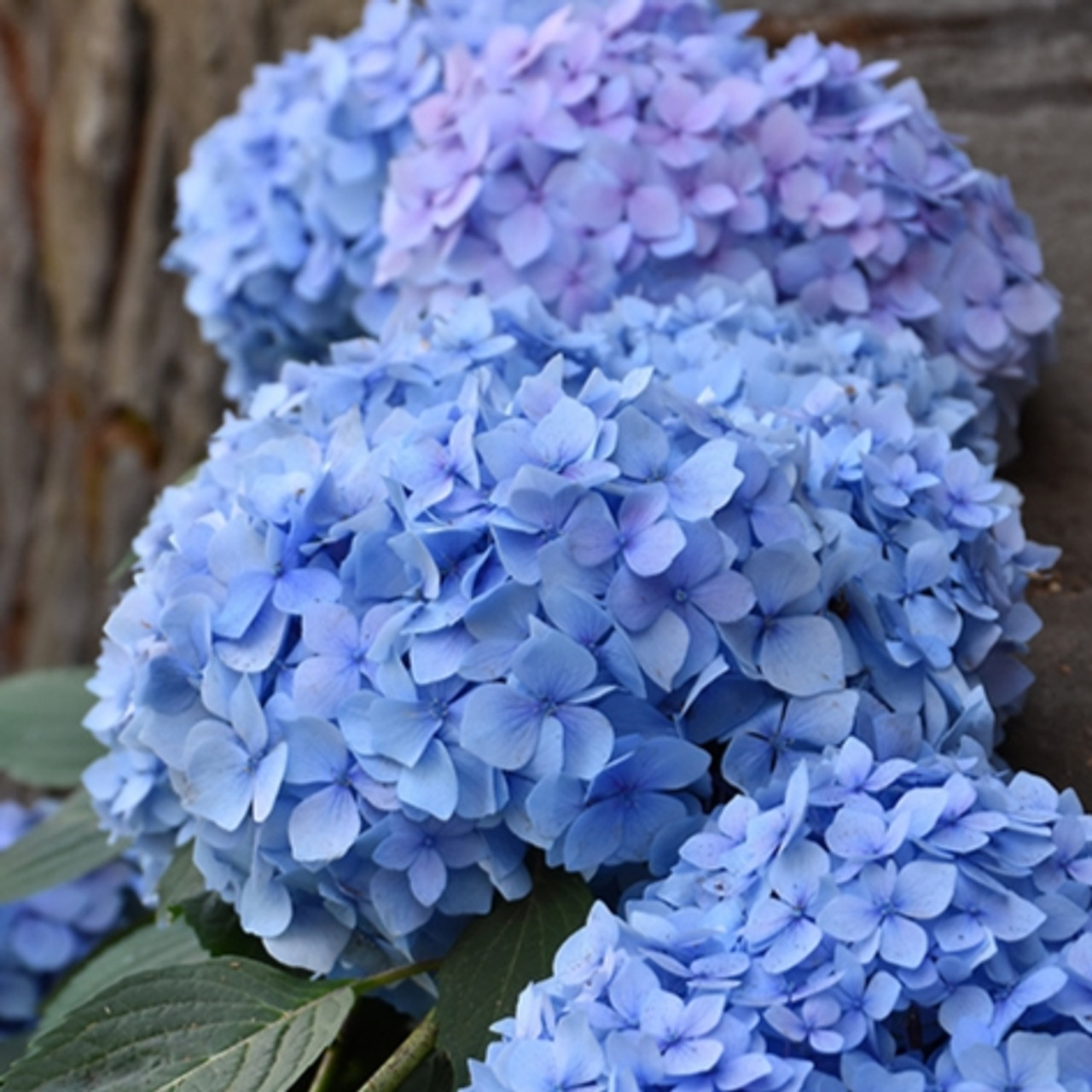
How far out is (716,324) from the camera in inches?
49.2

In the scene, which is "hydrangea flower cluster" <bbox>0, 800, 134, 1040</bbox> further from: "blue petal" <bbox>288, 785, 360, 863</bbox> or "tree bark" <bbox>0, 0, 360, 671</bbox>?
"tree bark" <bbox>0, 0, 360, 671</bbox>

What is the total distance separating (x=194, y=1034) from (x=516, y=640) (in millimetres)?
297

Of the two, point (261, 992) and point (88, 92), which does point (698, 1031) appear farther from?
point (88, 92)

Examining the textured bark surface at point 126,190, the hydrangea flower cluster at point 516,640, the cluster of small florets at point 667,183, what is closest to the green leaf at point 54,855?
the hydrangea flower cluster at point 516,640

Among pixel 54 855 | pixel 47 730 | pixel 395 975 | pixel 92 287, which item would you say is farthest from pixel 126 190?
pixel 395 975

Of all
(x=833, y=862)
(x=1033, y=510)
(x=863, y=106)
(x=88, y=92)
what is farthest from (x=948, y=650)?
(x=88, y=92)

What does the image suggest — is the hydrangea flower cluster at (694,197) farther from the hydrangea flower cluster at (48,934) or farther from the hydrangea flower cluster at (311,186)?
the hydrangea flower cluster at (48,934)

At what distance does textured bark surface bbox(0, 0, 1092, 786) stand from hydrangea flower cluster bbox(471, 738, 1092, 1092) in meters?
1.13

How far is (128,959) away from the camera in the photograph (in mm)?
1369

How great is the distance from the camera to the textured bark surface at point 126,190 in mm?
2066

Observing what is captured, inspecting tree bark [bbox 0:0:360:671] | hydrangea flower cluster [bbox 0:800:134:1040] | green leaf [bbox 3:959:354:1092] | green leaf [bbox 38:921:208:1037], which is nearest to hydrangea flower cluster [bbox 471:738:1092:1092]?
green leaf [bbox 3:959:354:1092]

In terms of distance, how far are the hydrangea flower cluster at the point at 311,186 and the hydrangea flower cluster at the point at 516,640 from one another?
611mm

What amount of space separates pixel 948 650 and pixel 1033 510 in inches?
22.0

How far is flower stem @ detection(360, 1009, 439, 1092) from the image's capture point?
939 millimetres
